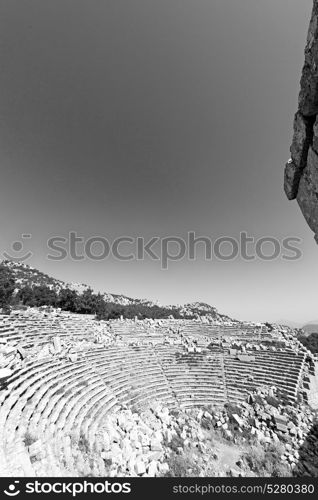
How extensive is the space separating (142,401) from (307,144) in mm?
16147

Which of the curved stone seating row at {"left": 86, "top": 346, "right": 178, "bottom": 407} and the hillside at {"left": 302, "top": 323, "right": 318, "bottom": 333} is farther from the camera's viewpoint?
the hillside at {"left": 302, "top": 323, "right": 318, "bottom": 333}

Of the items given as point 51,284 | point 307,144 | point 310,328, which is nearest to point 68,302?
point 51,284

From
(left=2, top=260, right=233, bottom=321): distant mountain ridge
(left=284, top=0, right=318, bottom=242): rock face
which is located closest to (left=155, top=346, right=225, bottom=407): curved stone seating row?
(left=284, top=0, right=318, bottom=242): rock face

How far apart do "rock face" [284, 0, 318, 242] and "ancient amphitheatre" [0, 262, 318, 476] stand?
11.0 meters

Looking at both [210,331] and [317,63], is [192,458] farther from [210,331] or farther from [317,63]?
[210,331]

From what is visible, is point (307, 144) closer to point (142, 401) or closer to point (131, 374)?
point (142, 401)

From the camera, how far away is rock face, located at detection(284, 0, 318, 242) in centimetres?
445

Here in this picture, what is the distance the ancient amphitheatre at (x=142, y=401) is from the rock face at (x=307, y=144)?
1096 cm

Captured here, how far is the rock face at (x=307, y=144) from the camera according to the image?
14.6 feet

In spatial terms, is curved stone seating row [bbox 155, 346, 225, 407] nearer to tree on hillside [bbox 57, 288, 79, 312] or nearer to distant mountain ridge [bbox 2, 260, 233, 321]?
tree on hillside [bbox 57, 288, 79, 312]

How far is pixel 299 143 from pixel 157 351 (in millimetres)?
19841

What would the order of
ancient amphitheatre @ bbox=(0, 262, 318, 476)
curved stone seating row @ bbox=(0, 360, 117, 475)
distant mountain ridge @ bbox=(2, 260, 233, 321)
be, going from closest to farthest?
curved stone seating row @ bbox=(0, 360, 117, 475)
ancient amphitheatre @ bbox=(0, 262, 318, 476)
distant mountain ridge @ bbox=(2, 260, 233, 321)
